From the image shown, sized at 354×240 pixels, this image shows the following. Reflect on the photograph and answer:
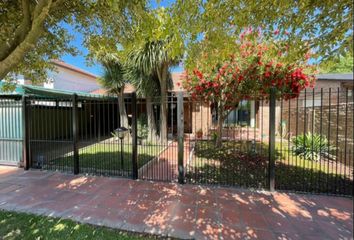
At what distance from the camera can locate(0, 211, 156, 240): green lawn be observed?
9.94 feet

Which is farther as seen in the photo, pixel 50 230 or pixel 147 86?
pixel 147 86

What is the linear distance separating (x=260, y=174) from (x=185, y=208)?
285 centimetres

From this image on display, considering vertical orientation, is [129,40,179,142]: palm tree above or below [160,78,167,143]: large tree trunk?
above

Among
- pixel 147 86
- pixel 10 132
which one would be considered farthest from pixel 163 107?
pixel 10 132

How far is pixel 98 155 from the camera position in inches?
313

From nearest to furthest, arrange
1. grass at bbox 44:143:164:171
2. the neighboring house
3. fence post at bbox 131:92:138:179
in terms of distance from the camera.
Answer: fence post at bbox 131:92:138:179 → grass at bbox 44:143:164:171 → the neighboring house

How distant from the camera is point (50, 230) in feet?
10.4

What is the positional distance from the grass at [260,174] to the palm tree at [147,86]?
3.42 metres

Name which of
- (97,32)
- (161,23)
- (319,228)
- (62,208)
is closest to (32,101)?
(97,32)

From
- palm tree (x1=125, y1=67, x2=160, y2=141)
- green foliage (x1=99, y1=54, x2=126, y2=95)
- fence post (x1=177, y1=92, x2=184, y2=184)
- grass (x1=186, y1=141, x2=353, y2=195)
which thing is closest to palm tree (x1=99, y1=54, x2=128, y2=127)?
green foliage (x1=99, y1=54, x2=126, y2=95)

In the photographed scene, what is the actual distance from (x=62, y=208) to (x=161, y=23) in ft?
12.5

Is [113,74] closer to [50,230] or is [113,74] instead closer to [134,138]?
[134,138]

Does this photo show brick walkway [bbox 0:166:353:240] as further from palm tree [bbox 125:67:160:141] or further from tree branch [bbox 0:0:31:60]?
palm tree [bbox 125:67:160:141]

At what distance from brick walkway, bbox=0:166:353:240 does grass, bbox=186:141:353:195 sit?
0.40m
